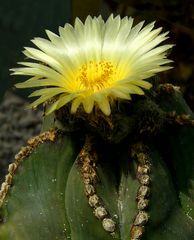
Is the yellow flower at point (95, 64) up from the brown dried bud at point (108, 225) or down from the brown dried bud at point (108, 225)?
up

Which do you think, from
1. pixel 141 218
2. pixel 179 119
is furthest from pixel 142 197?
pixel 179 119

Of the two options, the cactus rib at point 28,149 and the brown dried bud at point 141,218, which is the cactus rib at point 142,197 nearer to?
the brown dried bud at point 141,218

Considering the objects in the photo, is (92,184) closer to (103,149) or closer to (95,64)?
(103,149)

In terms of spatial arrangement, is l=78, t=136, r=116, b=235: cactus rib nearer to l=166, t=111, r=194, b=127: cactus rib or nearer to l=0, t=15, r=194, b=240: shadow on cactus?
l=0, t=15, r=194, b=240: shadow on cactus

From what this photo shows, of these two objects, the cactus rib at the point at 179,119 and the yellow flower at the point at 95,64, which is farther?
the cactus rib at the point at 179,119

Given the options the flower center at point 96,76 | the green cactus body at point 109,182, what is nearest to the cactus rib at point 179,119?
the green cactus body at point 109,182

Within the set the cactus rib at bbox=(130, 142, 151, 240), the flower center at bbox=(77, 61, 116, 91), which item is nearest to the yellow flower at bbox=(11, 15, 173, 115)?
the flower center at bbox=(77, 61, 116, 91)

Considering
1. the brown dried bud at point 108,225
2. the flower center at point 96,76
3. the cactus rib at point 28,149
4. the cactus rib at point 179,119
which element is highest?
the flower center at point 96,76

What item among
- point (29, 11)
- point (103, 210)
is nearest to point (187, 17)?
point (29, 11)
